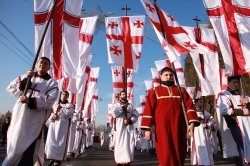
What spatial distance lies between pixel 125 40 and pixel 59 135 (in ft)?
13.3

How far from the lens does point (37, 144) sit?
472 centimetres

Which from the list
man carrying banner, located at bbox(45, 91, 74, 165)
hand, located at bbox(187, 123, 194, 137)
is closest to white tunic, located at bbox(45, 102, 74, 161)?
man carrying banner, located at bbox(45, 91, 74, 165)

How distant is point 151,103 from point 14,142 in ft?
7.80

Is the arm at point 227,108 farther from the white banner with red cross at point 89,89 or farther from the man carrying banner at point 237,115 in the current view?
the white banner with red cross at point 89,89

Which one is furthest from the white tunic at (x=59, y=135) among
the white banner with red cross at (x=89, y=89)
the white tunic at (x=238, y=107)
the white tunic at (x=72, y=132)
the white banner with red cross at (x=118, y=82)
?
the white banner with red cross at (x=89, y=89)

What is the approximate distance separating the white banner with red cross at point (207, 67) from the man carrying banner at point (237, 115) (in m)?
1.84

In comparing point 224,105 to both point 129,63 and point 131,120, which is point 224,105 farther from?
point 129,63

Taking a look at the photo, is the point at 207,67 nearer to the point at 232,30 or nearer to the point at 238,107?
the point at 232,30

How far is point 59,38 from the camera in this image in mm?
6328

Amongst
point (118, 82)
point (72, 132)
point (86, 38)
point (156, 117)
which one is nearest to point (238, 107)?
point (156, 117)

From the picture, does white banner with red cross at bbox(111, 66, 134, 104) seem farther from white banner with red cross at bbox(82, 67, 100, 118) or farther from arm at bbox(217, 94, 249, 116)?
arm at bbox(217, 94, 249, 116)

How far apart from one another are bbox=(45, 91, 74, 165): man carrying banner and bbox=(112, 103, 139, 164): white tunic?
1.42 meters

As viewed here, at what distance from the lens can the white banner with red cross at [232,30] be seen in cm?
610

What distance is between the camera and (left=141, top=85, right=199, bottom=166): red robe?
4242 mm
